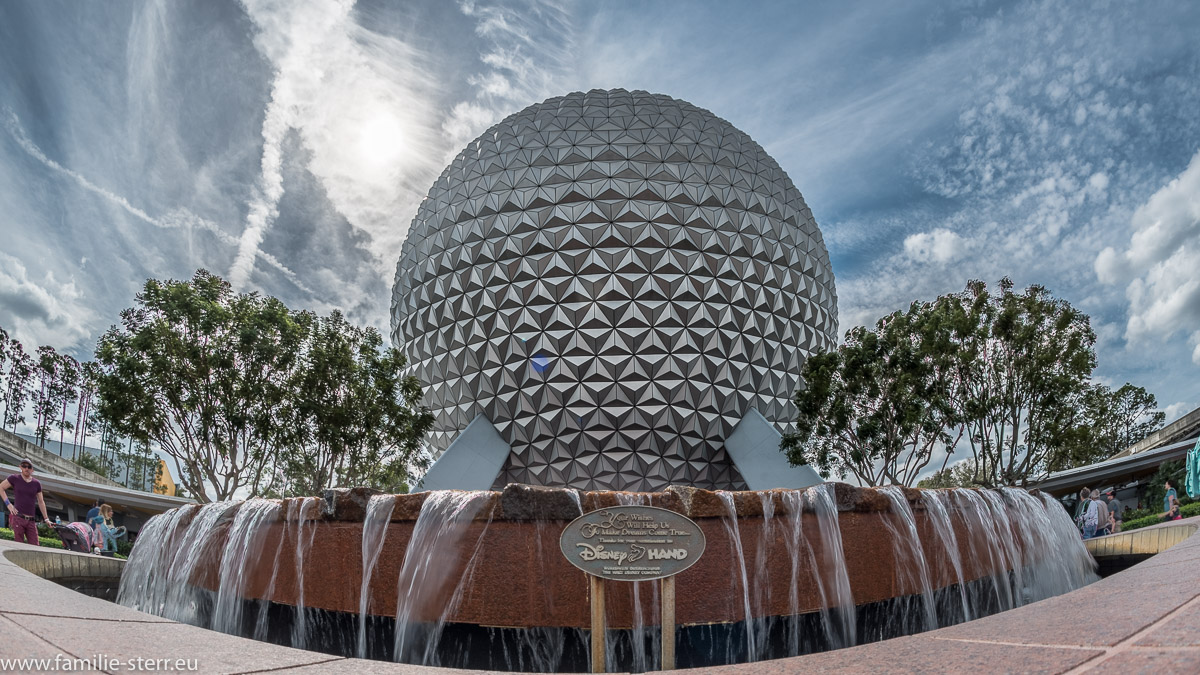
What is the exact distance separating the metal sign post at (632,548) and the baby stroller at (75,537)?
1363 centimetres

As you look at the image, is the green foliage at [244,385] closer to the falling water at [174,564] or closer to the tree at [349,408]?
the tree at [349,408]

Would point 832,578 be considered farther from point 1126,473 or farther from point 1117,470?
point 1126,473

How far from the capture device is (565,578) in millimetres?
5984

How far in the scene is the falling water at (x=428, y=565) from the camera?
6168mm

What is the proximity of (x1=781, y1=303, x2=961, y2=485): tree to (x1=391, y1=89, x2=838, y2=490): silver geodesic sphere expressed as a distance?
2.55 m

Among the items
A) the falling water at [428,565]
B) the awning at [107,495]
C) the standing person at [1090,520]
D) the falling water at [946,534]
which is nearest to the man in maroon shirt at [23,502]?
the falling water at [428,565]

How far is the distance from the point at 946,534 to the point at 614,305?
600 inches

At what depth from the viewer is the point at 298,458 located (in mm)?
23703

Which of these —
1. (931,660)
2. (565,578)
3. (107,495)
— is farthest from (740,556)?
(107,495)

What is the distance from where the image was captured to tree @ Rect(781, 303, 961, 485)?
20.0 meters

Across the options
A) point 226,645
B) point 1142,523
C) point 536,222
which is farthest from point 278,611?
point 1142,523

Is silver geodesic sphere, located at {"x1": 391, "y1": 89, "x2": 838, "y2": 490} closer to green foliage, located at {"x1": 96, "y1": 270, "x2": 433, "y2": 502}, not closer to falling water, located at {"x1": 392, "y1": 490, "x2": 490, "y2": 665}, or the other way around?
green foliage, located at {"x1": 96, "y1": 270, "x2": 433, "y2": 502}

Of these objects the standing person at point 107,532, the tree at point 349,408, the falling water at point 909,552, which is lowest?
the standing person at point 107,532

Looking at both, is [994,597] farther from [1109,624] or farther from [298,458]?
[298,458]
